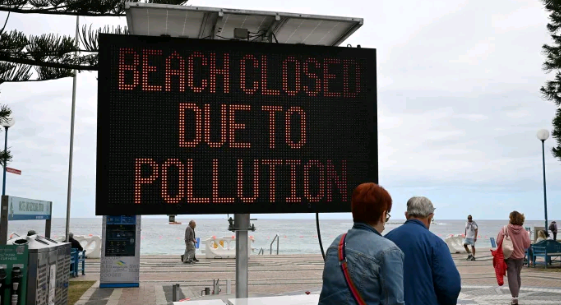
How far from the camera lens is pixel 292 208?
6.18 meters

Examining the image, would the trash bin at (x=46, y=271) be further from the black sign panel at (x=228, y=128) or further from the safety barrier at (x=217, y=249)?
the safety barrier at (x=217, y=249)

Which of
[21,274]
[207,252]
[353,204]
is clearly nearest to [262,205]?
[353,204]

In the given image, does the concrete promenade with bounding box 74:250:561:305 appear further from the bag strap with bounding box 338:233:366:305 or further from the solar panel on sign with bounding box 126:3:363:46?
the bag strap with bounding box 338:233:366:305

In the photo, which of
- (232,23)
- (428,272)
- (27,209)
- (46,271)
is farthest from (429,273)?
(27,209)

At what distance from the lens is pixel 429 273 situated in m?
5.31

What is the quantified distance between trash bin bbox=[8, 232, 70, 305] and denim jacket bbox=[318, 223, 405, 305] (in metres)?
5.23

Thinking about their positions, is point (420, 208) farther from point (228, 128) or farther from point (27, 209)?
point (27, 209)

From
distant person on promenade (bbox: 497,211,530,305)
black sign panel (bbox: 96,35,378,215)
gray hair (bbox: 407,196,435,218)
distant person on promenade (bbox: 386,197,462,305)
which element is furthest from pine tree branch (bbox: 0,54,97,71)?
distant person on promenade (bbox: 386,197,462,305)

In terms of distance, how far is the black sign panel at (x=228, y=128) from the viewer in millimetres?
5902

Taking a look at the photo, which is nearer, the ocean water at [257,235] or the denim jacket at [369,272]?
the denim jacket at [369,272]

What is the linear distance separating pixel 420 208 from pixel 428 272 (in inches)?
23.6

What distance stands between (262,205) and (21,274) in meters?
3.44

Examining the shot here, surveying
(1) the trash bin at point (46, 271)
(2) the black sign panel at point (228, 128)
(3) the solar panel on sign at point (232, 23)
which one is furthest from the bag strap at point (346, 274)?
(1) the trash bin at point (46, 271)

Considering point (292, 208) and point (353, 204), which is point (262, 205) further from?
point (353, 204)
